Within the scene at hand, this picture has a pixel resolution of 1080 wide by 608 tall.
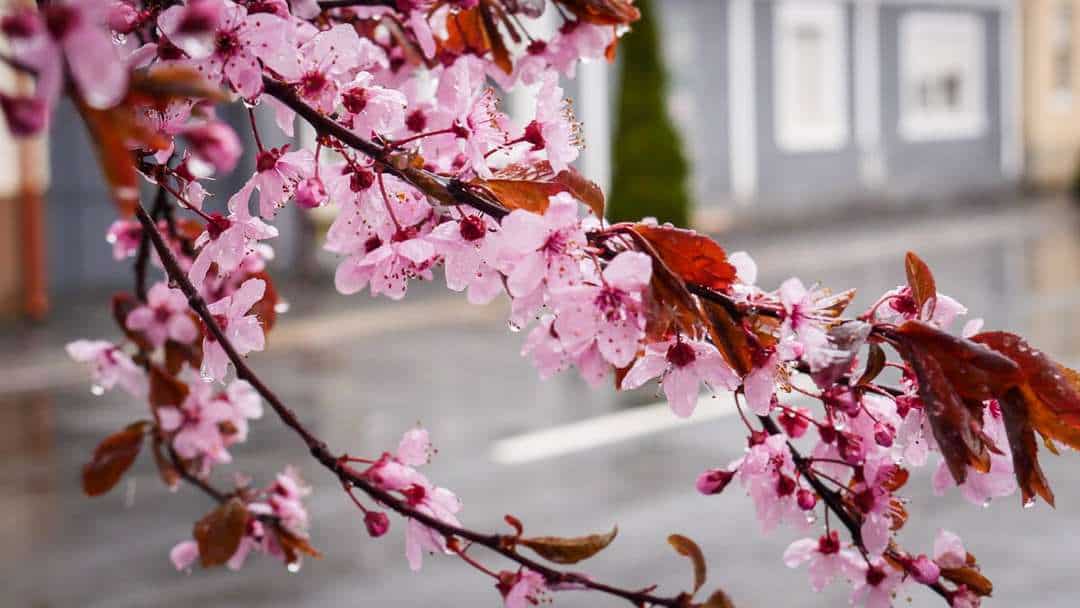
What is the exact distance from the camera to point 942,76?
22484 millimetres

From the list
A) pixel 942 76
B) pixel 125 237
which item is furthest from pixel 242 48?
pixel 942 76

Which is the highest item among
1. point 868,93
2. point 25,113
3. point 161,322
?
point 25,113

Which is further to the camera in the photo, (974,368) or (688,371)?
(688,371)

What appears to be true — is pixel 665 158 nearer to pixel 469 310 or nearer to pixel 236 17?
pixel 469 310

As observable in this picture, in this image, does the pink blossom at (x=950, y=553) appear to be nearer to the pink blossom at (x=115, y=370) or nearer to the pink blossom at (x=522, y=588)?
the pink blossom at (x=522, y=588)

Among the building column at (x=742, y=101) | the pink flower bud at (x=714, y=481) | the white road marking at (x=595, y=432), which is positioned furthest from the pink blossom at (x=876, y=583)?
the building column at (x=742, y=101)

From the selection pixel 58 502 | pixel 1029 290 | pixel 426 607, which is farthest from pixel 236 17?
pixel 1029 290

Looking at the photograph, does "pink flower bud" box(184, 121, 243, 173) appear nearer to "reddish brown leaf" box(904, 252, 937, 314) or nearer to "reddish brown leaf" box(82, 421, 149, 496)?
"reddish brown leaf" box(904, 252, 937, 314)

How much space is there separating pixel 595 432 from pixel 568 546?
6.77 m

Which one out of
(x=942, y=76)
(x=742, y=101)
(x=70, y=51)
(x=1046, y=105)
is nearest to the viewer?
(x=70, y=51)

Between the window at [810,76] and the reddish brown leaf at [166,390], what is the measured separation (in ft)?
58.6

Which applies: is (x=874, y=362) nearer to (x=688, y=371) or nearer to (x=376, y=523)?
(x=688, y=371)

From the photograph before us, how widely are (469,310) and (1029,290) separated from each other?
4931 mm

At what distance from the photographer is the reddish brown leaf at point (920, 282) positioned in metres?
1.23
